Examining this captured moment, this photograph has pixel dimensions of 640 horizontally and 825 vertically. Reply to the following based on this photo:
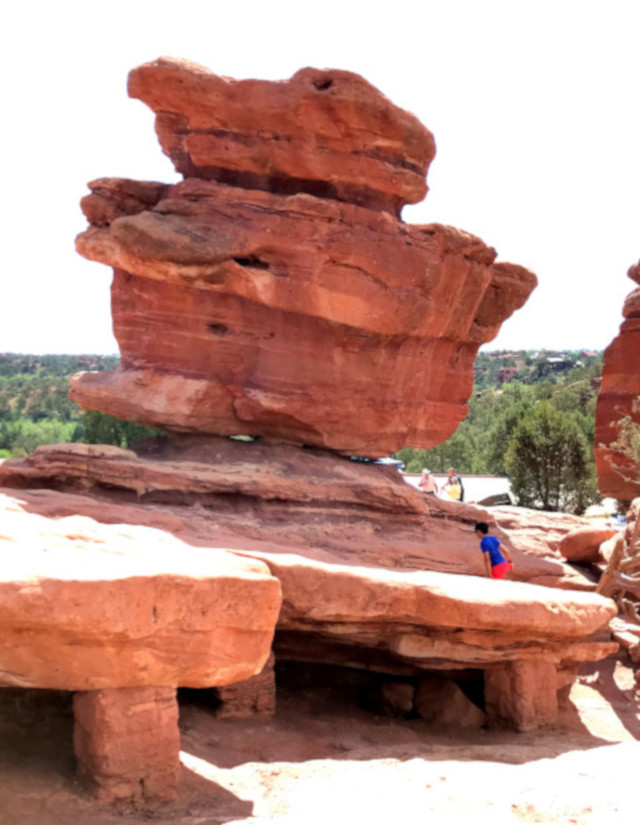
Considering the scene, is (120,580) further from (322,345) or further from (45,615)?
(322,345)

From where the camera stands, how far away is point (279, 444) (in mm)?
14414

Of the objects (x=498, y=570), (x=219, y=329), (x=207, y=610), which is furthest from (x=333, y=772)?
(x=219, y=329)

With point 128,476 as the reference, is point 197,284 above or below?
above

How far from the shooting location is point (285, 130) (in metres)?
13.7

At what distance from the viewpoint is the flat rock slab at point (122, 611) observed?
704cm

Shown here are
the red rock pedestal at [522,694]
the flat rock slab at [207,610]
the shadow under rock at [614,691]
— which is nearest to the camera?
the flat rock slab at [207,610]

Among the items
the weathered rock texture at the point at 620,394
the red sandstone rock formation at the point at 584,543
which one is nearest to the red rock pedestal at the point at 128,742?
the red sandstone rock formation at the point at 584,543

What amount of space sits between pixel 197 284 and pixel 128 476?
9.97 ft

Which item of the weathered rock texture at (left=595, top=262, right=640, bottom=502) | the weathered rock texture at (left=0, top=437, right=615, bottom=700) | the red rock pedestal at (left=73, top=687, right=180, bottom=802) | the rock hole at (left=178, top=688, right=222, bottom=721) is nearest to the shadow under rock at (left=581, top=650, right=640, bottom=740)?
the weathered rock texture at (left=0, top=437, right=615, bottom=700)

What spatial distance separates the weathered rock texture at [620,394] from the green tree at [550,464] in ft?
11.6

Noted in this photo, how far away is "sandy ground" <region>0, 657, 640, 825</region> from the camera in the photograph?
7.21 m

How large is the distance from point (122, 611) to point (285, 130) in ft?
27.9

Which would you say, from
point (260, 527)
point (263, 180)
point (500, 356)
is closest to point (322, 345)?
point (263, 180)

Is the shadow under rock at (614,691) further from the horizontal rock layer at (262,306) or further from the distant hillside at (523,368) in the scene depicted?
the distant hillside at (523,368)
